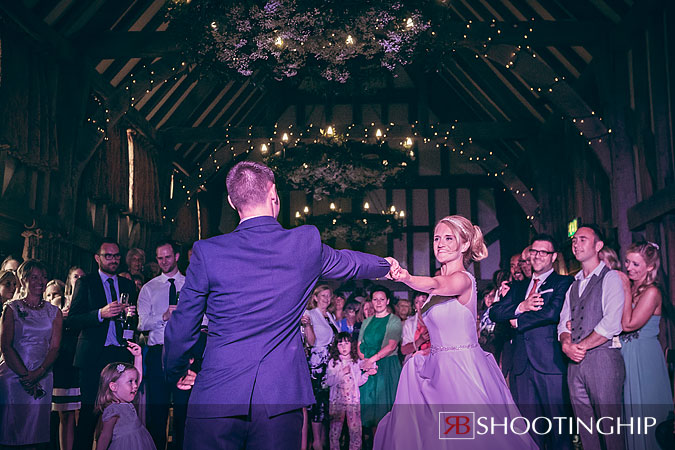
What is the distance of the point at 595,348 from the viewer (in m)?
4.41

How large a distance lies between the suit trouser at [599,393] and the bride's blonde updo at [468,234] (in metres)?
1.48

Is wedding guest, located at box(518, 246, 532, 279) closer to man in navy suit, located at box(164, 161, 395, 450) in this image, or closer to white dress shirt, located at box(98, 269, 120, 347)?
white dress shirt, located at box(98, 269, 120, 347)

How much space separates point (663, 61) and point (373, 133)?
6.05m

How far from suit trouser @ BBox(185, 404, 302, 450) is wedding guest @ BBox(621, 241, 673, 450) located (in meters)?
3.06

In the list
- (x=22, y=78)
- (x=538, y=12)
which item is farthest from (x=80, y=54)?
(x=538, y=12)

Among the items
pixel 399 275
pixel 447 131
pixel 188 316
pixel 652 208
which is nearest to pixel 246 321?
pixel 188 316

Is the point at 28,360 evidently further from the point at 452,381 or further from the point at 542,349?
the point at 542,349

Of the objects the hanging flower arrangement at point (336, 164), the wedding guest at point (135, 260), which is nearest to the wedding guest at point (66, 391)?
the wedding guest at point (135, 260)

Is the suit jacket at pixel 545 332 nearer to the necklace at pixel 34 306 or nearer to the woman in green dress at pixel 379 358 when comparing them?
the woman in green dress at pixel 379 358

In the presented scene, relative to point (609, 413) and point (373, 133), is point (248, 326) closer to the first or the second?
point (609, 413)

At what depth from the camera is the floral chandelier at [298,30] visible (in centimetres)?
596

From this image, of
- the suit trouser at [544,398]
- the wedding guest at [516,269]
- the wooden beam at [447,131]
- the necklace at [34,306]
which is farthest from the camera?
the wooden beam at [447,131]

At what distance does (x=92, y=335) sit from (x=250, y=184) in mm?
3215

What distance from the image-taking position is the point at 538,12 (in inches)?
373
